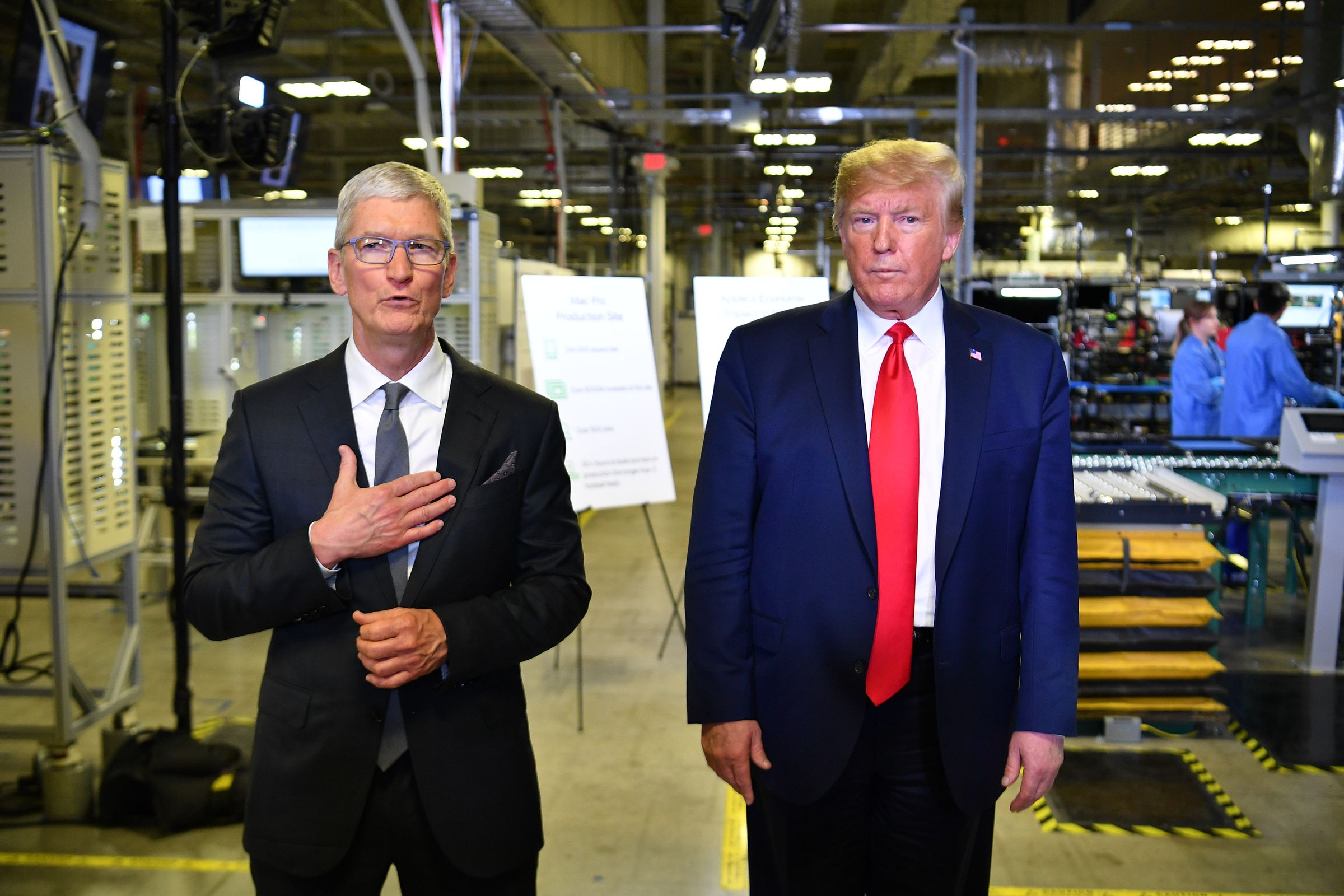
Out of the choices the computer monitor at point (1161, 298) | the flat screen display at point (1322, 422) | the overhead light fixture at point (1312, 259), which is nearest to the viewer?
the flat screen display at point (1322, 422)

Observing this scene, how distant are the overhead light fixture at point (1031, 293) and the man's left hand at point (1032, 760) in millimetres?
6573

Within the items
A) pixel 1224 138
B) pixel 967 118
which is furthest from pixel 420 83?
pixel 1224 138

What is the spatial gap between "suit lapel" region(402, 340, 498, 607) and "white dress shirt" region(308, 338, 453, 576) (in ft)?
0.07

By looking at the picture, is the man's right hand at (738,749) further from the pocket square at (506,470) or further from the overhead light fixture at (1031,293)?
the overhead light fixture at (1031,293)

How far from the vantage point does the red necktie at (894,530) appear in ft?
5.71

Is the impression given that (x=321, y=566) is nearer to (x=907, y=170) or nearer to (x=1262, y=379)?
(x=907, y=170)

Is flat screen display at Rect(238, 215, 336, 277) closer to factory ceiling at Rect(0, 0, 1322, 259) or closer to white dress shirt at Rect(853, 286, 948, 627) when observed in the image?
factory ceiling at Rect(0, 0, 1322, 259)

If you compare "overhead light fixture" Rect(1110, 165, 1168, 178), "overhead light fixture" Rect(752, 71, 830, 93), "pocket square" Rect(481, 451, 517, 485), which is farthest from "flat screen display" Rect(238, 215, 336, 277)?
"overhead light fixture" Rect(1110, 165, 1168, 178)

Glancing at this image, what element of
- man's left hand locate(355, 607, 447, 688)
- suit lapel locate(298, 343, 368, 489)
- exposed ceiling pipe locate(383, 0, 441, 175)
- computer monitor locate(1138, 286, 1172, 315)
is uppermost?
exposed ceiling pipe locate(383, 0, 441, 175)

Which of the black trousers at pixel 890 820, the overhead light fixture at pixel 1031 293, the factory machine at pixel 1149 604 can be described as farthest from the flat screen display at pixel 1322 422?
the black trousers at pixel 890 820

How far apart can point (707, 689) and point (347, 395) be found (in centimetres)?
74

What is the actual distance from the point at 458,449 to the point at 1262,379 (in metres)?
6.73

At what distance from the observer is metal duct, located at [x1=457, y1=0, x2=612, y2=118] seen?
6984 millimetres

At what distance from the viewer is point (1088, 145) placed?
14.7 metres
